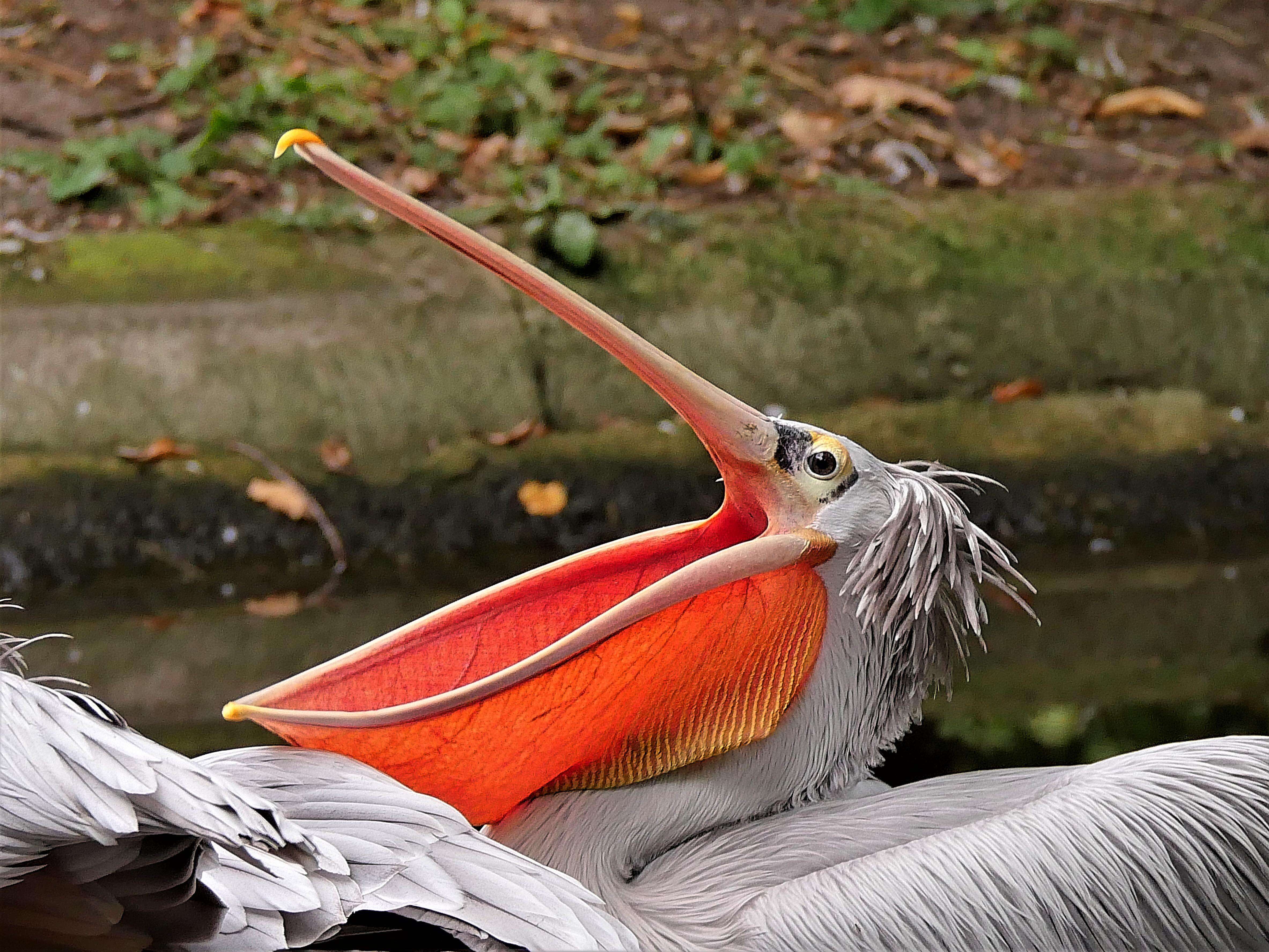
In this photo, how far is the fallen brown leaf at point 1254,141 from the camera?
311 cm

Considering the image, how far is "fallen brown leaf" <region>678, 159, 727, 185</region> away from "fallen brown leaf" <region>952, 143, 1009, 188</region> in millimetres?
569

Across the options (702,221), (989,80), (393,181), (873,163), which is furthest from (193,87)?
(989,80)

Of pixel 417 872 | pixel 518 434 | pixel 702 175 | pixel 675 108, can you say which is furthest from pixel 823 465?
pixel 675 108

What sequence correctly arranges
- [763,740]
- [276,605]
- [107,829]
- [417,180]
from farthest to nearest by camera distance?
[417,180], [276,605], [763,740], [107,829]

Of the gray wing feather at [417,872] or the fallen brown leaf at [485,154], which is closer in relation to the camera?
the gray wing feather at [417,872]

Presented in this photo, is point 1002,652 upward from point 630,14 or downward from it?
downward

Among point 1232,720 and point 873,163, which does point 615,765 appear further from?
point 873,163

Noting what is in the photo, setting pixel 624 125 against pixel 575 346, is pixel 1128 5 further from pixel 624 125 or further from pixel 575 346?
pixel 575 346

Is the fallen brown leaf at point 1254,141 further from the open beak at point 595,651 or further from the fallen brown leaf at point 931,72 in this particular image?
the open beak at point 595,651

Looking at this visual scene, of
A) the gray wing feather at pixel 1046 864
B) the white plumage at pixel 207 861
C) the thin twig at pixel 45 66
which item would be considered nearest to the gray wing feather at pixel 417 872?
the white plumage at pixel 207 861

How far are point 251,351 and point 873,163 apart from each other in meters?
1.50

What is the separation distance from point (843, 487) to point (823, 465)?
32 millimetres

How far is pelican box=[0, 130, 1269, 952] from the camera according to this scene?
1.13m

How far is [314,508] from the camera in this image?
8.07ft
